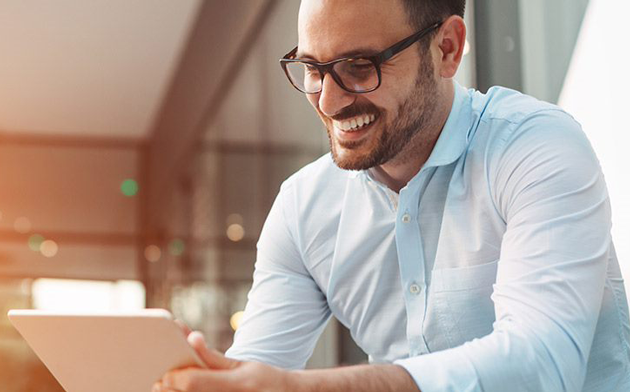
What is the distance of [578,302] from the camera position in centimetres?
113

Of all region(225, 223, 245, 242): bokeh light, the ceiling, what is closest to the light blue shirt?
region(225, 223, 245, 242): bokeh light

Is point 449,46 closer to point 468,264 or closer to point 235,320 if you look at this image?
point 468,264

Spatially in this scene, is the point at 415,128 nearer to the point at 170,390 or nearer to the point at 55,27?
the point at 170,390

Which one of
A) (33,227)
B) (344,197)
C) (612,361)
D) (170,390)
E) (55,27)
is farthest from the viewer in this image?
(33,227)

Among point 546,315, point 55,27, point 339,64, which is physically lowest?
point 546,315

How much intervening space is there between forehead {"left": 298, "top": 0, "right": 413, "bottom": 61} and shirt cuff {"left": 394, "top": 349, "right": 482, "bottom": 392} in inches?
21.2

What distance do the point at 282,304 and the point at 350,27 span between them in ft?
1.69

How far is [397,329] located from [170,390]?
0.56 m

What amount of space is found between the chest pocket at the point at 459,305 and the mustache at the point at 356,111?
10.9 inches

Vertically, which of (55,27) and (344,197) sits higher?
(55,27)

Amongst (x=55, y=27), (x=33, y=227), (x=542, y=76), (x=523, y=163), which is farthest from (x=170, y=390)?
(x=33, y=227)

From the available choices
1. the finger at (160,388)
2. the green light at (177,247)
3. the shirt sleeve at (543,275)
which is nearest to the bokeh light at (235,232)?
the green light at (177,247)

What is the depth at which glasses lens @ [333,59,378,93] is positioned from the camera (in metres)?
1.41

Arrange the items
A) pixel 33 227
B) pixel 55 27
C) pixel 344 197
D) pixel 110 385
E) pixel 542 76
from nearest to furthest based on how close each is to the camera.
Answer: pixel 110 385
pixel 344 197
pixel 542 76
pixel 55 27
pixel 33 227
